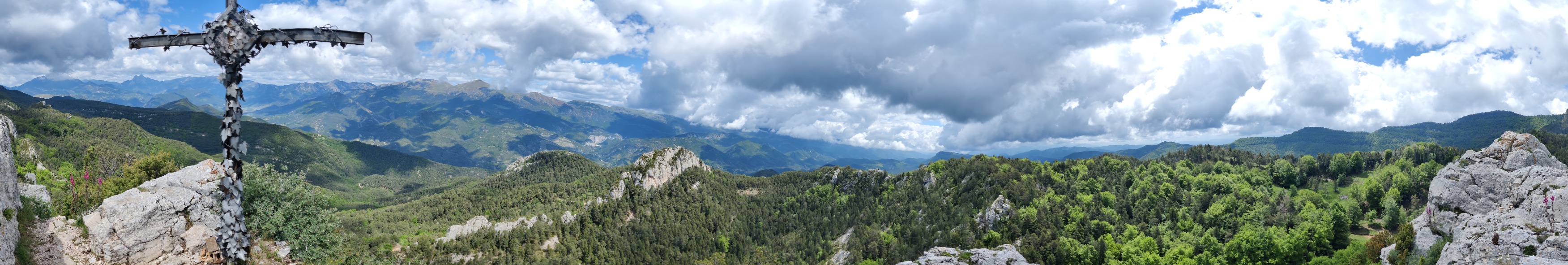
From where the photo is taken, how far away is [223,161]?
12133 millimetres

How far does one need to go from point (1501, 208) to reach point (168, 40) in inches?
5010

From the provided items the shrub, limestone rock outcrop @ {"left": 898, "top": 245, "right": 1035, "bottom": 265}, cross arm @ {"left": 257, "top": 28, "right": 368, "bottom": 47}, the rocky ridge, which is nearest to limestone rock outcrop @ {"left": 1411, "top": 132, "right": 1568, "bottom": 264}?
Result: limestone rock outcrop @ {"left": 898, "top": 245, "right": 1035, "bottom": 265}

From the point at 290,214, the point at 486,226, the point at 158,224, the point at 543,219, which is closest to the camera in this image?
the point at 158,224

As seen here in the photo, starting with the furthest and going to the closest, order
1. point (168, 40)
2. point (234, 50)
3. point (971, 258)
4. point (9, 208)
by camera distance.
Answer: point (971, 258) → point (9, 208) → point (168, 40) → point (234, 50)

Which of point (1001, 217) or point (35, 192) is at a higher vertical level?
point (35, 192)

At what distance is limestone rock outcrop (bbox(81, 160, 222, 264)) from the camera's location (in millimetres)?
25359

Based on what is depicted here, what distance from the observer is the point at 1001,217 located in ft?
405

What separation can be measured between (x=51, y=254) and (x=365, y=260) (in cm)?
1101

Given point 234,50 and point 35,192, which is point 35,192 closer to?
point 35,192

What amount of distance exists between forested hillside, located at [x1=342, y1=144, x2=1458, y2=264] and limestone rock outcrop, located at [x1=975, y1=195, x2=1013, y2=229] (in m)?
0.39

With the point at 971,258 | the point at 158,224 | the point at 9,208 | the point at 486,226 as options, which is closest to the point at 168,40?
the point at 9,208

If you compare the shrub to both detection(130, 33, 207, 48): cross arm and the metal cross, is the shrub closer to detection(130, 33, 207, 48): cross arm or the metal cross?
detection(130, 33, 207, 48): cross arm

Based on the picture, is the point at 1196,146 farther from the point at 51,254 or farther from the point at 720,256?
the point at 51,254

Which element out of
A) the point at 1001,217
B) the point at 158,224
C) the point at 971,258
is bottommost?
the point at 971,258
